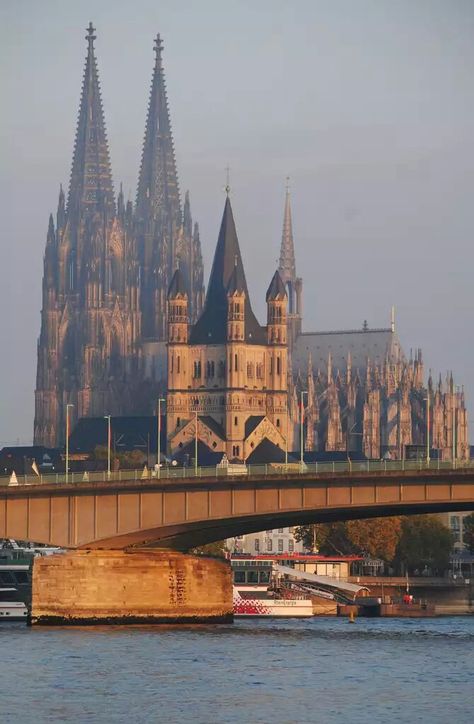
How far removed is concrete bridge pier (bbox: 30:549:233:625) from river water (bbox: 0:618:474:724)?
1.94 metres

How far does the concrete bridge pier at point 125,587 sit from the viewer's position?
117688mm

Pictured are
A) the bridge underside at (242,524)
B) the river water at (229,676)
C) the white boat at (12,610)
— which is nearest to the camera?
the river water at (229,676)

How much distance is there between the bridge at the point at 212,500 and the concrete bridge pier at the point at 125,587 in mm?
1201

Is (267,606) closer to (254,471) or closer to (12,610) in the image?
(12,610)

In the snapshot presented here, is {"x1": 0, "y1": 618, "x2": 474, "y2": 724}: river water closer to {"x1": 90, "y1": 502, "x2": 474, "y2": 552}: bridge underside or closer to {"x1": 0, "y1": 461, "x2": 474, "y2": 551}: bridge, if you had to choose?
{"x1": 90, "y1": 502, "x2": 474, "y2": 552}: bridge underside

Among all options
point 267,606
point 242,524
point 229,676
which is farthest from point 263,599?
point 229,676

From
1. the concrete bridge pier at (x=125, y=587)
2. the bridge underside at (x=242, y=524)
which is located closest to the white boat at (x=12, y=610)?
the bridge underside at (x=242, y=524)

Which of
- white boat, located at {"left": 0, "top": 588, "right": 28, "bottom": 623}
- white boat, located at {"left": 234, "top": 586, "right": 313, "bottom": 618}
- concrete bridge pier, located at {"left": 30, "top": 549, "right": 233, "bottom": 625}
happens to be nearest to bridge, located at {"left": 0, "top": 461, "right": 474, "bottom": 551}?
concrete bridge pier, located at {"left": 30, "top": 549, "right": 233, "bottom": 625}

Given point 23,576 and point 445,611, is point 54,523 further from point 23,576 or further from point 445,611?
point 445,611

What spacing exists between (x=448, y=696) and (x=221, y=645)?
22753mm

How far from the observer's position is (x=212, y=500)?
11606cm

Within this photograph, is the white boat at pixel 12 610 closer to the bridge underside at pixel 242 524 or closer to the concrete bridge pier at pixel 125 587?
the bridge underside at pixel 242 524

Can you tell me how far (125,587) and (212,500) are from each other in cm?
651

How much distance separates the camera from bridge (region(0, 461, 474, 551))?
113m
